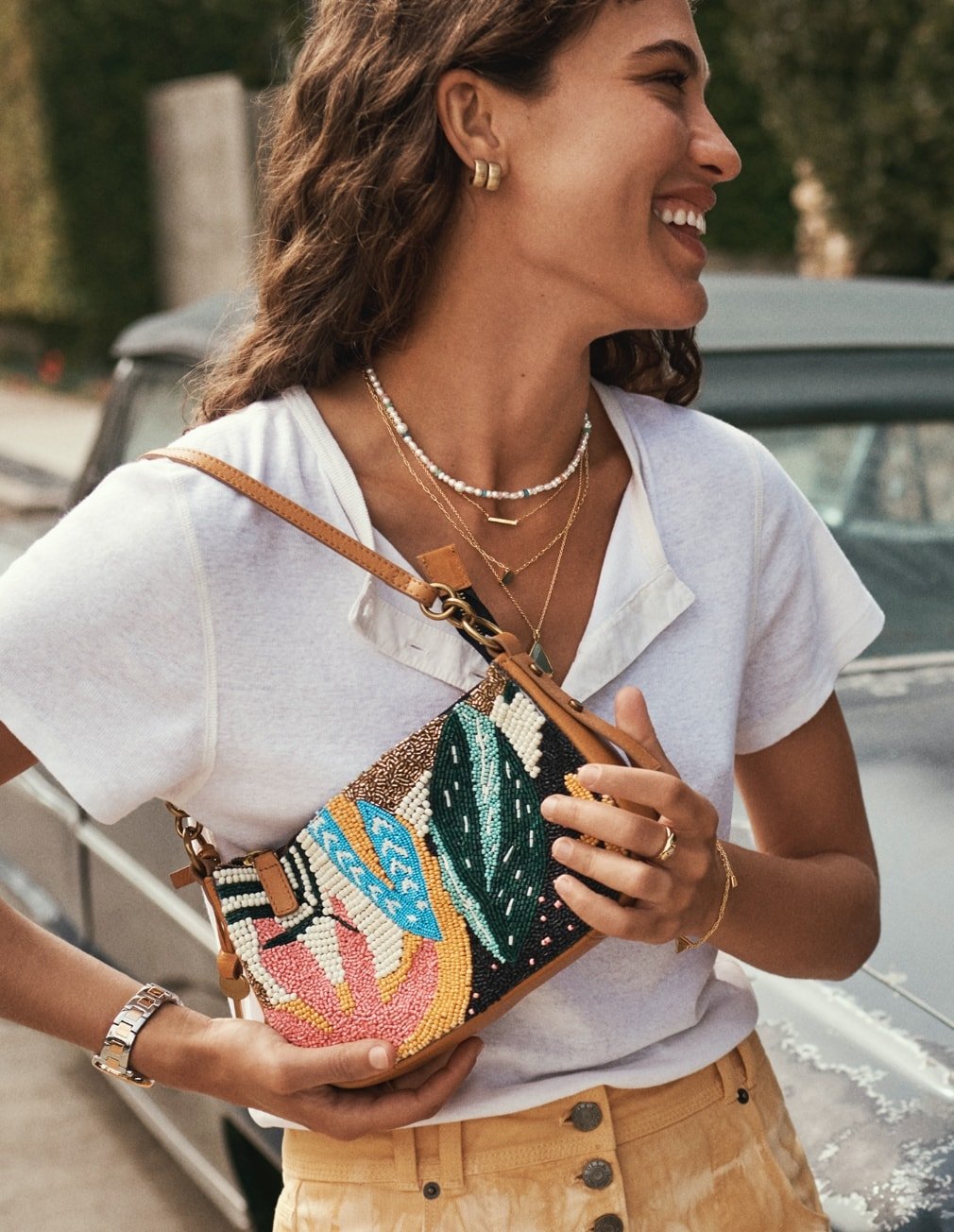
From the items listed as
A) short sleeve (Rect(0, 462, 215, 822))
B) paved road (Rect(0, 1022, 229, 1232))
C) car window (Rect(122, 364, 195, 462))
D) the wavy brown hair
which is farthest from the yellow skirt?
car window (Rect(122, 364, 195, 462))

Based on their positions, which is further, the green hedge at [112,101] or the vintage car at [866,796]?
the green hedge at [112,101]

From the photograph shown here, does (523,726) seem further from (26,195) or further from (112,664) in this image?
(26,195)

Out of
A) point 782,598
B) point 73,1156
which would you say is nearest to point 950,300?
point 782,598

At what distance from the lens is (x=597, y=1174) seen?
1.26m

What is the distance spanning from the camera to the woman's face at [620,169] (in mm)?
1298

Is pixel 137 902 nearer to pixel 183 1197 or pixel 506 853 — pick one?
pixel 183 1197

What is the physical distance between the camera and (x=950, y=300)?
2979 mm

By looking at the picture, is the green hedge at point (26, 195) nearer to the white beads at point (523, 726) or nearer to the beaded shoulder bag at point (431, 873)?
the beaded shoulder bag at point (431, 873)

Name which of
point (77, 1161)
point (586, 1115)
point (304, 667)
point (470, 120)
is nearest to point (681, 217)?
point (470, 120)

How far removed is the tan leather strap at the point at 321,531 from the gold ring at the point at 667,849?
263mm

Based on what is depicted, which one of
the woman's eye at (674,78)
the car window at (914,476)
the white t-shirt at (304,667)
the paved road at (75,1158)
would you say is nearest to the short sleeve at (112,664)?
the white t-shirt at (304,667)

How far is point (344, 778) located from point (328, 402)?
14.0 inches

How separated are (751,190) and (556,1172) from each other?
12322mm

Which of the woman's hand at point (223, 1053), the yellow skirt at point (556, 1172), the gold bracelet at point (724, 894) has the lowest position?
the yellow skirt at point (556, 1172)
